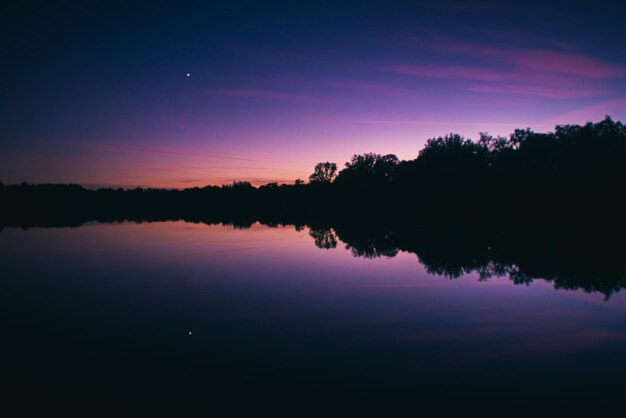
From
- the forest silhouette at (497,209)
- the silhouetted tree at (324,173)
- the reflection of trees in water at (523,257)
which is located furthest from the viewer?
the silhouetted tree at (324,173)

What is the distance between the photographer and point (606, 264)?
803 inches

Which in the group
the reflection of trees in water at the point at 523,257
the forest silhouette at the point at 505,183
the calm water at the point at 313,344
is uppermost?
the forest silhouette at the point at 505,183

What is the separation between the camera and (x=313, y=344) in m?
10.2

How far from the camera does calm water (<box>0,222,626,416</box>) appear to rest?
746 cm

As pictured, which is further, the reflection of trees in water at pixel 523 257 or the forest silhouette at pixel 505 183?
the forest silhouette at pixel 505 183

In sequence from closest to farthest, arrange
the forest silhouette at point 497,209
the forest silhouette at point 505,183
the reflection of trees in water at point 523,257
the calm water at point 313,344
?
the calm water at point 313,344
the reflection of trees in water at point 523,257
the forest silhouette at point 497,209
the forest silhouette at point 505,183

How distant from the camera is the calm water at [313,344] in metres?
7.46

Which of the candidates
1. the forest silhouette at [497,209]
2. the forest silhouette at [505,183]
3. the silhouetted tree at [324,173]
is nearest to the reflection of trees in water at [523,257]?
the forest silhouette at [497,209]

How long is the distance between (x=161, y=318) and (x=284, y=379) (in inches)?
242

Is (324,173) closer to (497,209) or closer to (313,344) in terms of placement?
(497,209)

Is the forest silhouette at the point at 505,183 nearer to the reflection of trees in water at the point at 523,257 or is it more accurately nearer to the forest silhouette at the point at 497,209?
the forest silhouette at the point at 497,209

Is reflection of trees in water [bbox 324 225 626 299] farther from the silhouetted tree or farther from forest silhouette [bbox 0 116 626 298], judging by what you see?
the silhouetted tree

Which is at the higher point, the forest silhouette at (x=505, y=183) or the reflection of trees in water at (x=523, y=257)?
the forest silhouette at (x=505, y=183)

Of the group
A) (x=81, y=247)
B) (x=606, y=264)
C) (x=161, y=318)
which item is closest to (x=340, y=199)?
(x=81, y=247)
